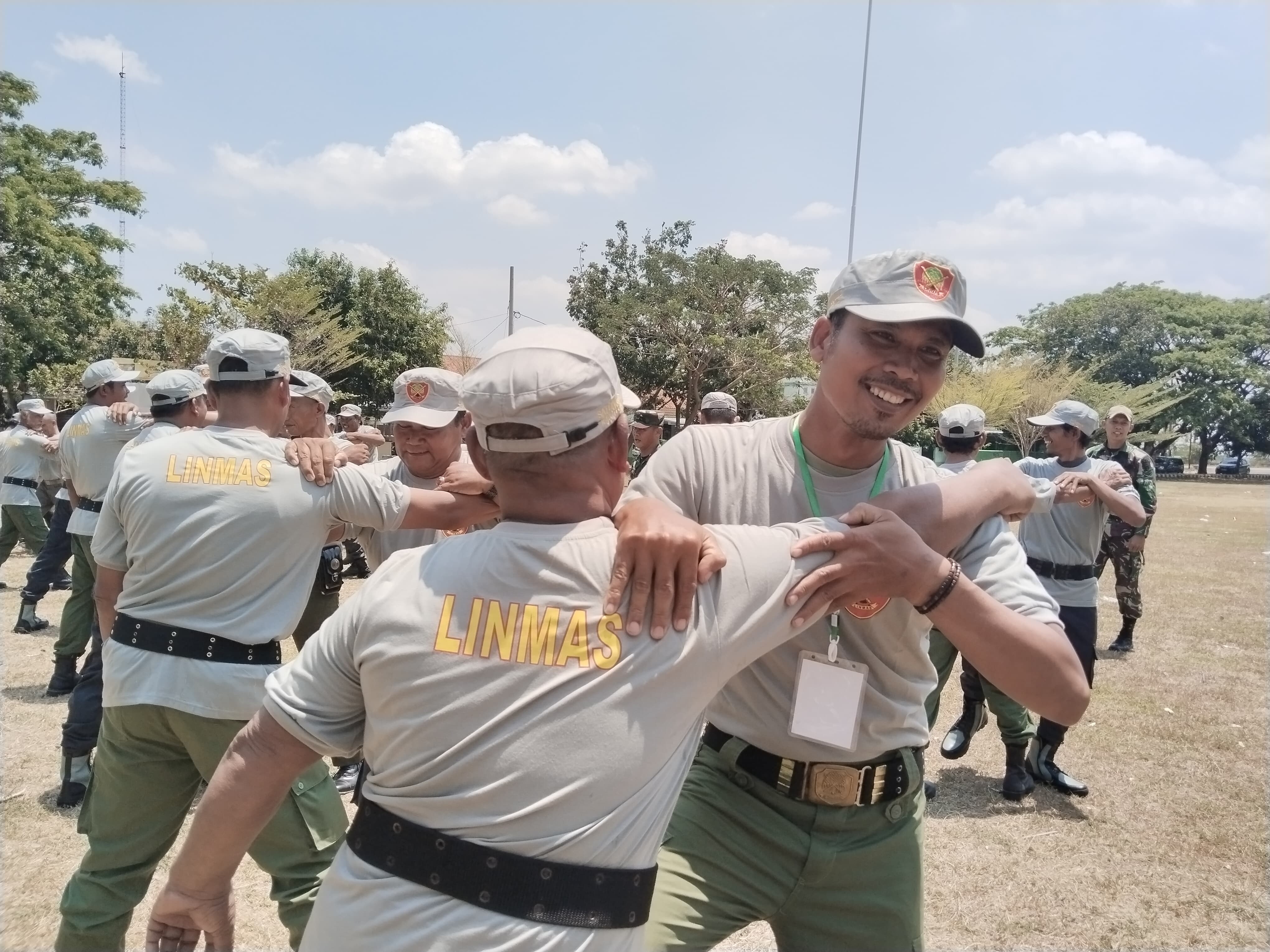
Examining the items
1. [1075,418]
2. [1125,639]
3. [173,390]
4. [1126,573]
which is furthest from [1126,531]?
[173,390]

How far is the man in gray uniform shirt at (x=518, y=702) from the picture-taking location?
1306mm

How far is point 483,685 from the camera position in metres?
1.32

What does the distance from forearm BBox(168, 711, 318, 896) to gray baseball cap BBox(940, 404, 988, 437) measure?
4764 millimetres

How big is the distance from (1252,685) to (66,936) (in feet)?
27.2

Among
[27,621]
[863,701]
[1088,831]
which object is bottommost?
[27,621]

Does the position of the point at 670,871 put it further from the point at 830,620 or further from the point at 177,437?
the point at 177,437

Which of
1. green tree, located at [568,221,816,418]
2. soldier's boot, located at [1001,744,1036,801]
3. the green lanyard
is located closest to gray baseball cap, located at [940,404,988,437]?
soldier's boot, located at [1001,744,1036,801]

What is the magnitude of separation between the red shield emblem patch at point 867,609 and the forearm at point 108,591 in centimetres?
266

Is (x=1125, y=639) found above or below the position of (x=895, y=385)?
below

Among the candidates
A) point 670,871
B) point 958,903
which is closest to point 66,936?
point 670,871

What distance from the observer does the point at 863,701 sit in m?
2.05

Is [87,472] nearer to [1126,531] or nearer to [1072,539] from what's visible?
[1072,539]

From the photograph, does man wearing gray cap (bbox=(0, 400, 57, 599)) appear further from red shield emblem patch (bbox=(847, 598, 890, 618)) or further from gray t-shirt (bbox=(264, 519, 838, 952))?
red shield emblem patch (bbox=(847, 598, 890, 618))

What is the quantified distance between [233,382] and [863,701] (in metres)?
2.35
